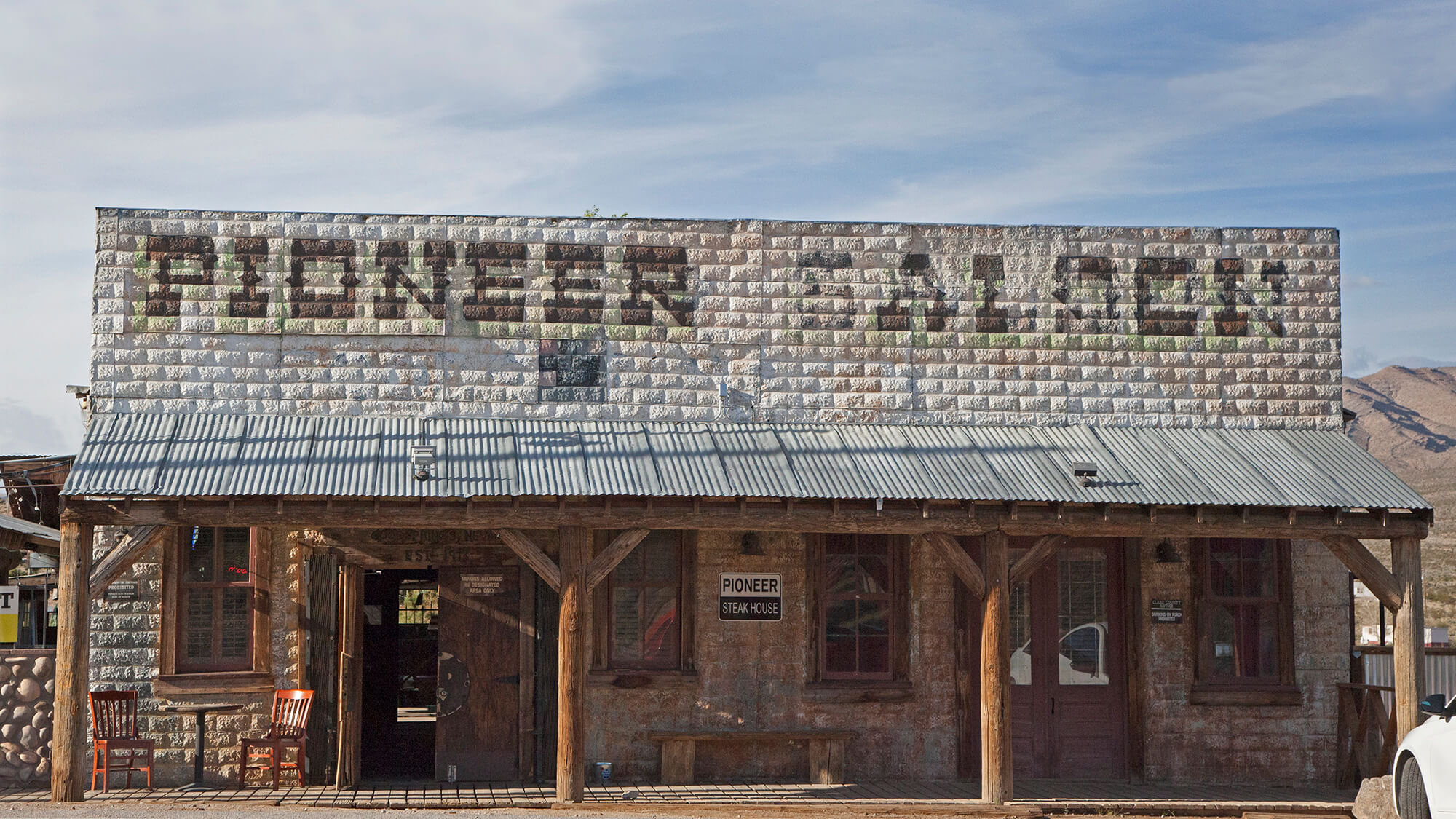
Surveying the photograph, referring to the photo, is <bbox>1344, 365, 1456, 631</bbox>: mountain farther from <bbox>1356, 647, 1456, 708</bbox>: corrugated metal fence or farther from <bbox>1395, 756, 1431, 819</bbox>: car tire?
<bbox>1395, 756, 1431, 819</bbox>: car tire

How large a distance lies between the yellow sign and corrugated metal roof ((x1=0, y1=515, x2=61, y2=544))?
1.12 meters

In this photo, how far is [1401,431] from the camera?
101m

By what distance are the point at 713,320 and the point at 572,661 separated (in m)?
3.61

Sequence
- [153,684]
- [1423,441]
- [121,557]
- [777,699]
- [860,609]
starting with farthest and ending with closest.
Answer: [1423,441] < [860,609] < [777,699] < [153,684] < [121,557]

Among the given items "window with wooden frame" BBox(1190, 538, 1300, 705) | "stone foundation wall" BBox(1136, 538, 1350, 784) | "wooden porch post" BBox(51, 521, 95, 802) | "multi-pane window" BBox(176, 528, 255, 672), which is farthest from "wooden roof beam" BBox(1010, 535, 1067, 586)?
"wooden porch post" BBox(51, 521, 95, 802)

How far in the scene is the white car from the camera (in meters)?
Result: 8.08

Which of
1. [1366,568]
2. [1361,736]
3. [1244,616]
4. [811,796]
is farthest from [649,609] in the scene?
[1361,736]

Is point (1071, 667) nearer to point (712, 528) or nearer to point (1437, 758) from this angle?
point (712, 528)

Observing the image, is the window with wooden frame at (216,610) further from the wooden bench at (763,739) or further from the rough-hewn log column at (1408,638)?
the rough-hewn log column at (1408,638)

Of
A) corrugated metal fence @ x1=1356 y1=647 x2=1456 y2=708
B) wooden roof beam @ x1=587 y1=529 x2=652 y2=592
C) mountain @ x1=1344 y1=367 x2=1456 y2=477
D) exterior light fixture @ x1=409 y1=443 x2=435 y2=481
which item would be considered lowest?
corrugated metal fence @ x1=1356 y1=647 x2=1456 y2=708

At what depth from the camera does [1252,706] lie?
42.7ft

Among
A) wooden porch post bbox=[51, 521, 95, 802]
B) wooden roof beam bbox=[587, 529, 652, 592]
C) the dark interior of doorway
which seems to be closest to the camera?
wooden porch post bbox=[51, 521, 95, 802]

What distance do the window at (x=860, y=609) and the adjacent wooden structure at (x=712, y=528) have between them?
67.1 inches

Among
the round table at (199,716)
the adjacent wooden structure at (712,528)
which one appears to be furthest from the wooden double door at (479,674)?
the adjacent wooden structure at (712,528)
